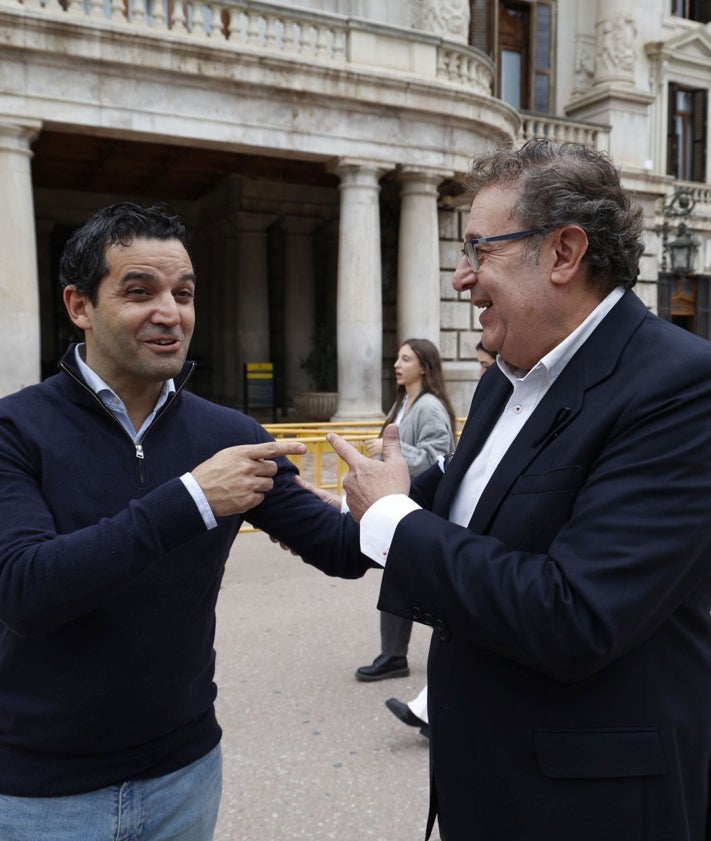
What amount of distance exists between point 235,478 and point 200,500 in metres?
0.08

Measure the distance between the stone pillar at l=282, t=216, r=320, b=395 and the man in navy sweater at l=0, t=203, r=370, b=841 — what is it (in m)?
15.7

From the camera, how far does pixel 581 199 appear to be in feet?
5.27

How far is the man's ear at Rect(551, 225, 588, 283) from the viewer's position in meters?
1.60

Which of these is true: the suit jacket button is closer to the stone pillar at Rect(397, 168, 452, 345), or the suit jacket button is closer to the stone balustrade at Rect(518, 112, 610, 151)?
the stone pillar at Rect(397, 168, 452, 345)

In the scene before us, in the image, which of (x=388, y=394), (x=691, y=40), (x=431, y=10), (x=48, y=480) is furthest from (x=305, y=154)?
(x=691, y=40)

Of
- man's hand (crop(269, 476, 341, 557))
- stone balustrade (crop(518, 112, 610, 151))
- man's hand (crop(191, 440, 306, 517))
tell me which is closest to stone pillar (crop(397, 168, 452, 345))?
stone balustrade (crop(518, 112, 610, 151))

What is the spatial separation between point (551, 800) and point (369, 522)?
63 centimetres

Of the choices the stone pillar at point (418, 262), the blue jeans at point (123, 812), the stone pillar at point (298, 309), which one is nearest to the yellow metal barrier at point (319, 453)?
the stone pillar at point (418, 262)

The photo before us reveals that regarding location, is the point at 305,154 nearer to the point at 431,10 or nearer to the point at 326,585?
the point at 431,10

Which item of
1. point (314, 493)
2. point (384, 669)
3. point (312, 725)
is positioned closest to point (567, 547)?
point (314, 493)

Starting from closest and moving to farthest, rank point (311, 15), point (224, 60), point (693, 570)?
point (693, 570), point (224, 60), point (311, 15)

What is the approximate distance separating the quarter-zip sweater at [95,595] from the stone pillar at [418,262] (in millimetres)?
11922

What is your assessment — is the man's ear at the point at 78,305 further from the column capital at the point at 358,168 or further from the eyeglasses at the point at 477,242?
the column capital at the point at 358,168

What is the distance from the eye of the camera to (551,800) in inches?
60.0
